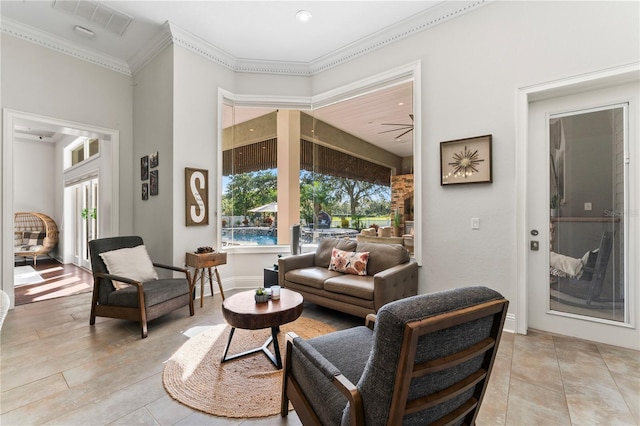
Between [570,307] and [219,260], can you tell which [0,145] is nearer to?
[219,260]

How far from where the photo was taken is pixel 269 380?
6.93ft

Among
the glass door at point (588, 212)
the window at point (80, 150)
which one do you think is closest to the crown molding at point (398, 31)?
the glass door at point (588, 212)

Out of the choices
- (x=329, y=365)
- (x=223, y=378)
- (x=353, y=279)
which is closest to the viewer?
(x=329, y=365)

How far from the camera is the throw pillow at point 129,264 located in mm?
3174

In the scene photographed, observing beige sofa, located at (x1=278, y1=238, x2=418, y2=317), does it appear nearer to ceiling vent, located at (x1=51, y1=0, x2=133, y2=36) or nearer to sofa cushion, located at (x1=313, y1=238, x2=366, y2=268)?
sofa cushion, located at (x1=313, y1=238, x2=366, y2=268)

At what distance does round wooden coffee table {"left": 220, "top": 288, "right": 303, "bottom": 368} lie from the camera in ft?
7.18

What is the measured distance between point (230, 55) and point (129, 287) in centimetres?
359

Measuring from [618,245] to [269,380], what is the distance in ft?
10.8

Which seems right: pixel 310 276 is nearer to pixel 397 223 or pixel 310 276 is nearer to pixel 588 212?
pixel 397 223

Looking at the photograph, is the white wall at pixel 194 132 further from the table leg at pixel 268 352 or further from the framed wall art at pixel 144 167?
the table leg at pixel 268 352

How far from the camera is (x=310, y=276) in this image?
139 inches

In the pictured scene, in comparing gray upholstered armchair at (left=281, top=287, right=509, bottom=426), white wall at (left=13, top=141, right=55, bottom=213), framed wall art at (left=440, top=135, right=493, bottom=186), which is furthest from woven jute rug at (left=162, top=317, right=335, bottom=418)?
white wall at (left=13, top=141, right=55, bottom=213)

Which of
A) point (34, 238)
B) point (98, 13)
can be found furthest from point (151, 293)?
point (34, 238)

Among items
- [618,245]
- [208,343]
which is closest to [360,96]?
[618,245]
